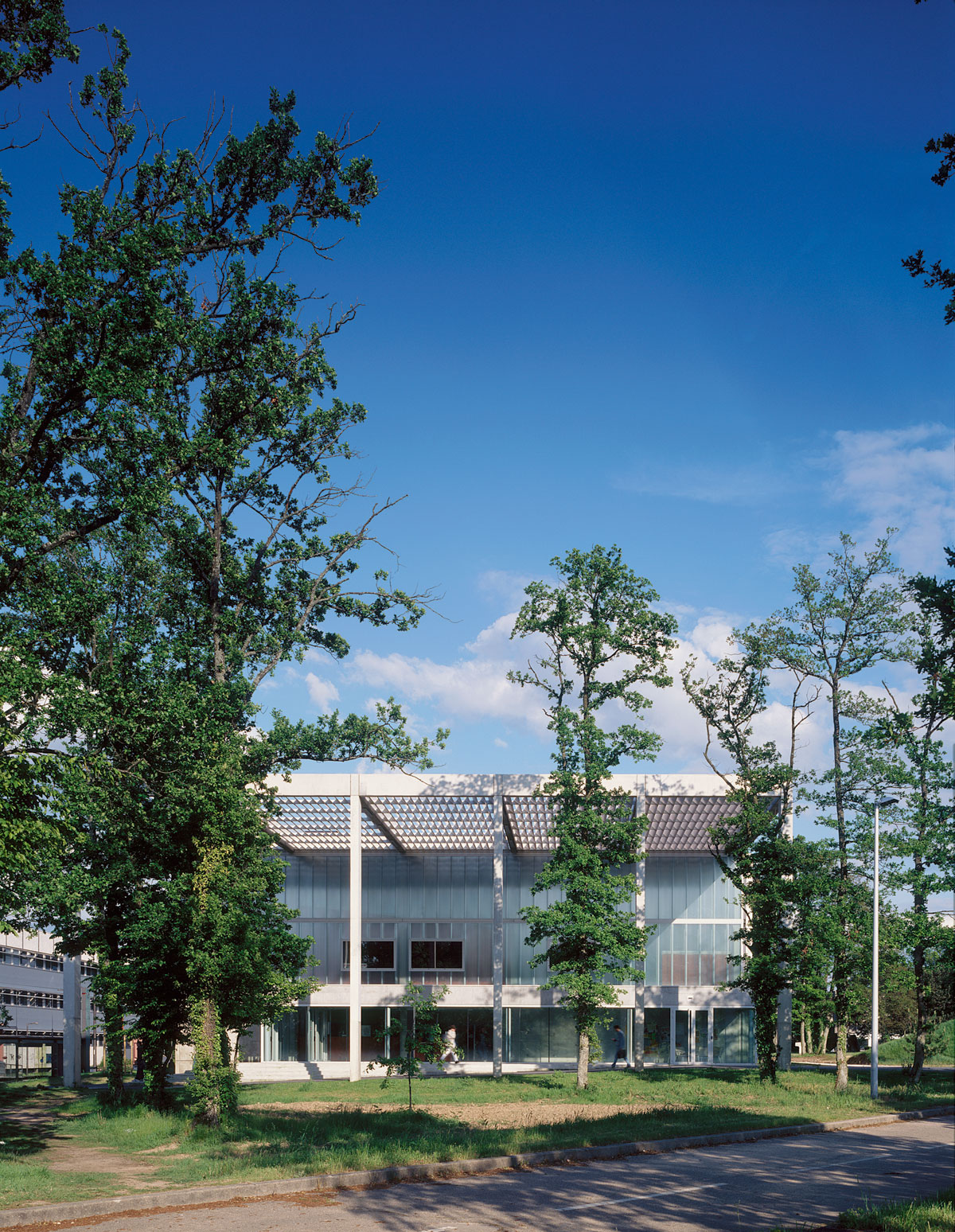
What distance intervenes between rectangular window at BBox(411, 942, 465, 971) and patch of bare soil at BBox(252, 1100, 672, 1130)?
1863cm

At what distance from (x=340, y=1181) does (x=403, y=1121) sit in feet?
27.3

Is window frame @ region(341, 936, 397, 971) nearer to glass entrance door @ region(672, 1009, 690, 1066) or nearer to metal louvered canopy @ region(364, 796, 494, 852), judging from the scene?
metal louvered canopy @ region(364, 796, 494, 852)

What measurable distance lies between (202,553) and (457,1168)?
1716cm

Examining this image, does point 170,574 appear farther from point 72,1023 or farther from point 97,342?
point 72,1023

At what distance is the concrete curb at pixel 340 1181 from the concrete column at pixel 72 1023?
2876cm

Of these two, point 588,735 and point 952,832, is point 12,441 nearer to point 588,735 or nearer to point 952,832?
point 588,735

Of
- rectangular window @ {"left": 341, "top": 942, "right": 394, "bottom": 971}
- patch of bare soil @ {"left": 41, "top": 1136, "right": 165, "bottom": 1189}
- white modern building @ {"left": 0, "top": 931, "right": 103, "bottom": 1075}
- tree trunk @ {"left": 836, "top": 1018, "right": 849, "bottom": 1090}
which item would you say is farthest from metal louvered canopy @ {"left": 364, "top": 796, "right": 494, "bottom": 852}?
patch of bare soil @ {"left": 41, "top": 1136, "right": 165, "bottom": 1189}

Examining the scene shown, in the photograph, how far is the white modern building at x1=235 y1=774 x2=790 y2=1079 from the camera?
145ft

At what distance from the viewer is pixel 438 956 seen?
4781cm

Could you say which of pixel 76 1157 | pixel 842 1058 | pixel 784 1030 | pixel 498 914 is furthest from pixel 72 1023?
pixel 842 1058

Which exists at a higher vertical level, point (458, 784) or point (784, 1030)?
point (458, 784)

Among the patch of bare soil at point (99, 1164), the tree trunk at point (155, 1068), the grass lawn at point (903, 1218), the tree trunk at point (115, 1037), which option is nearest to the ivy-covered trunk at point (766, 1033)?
the tree trunk at point (155, 1068)

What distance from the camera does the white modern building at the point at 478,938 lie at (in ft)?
145

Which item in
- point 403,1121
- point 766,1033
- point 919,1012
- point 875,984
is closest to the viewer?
point 403,1121
